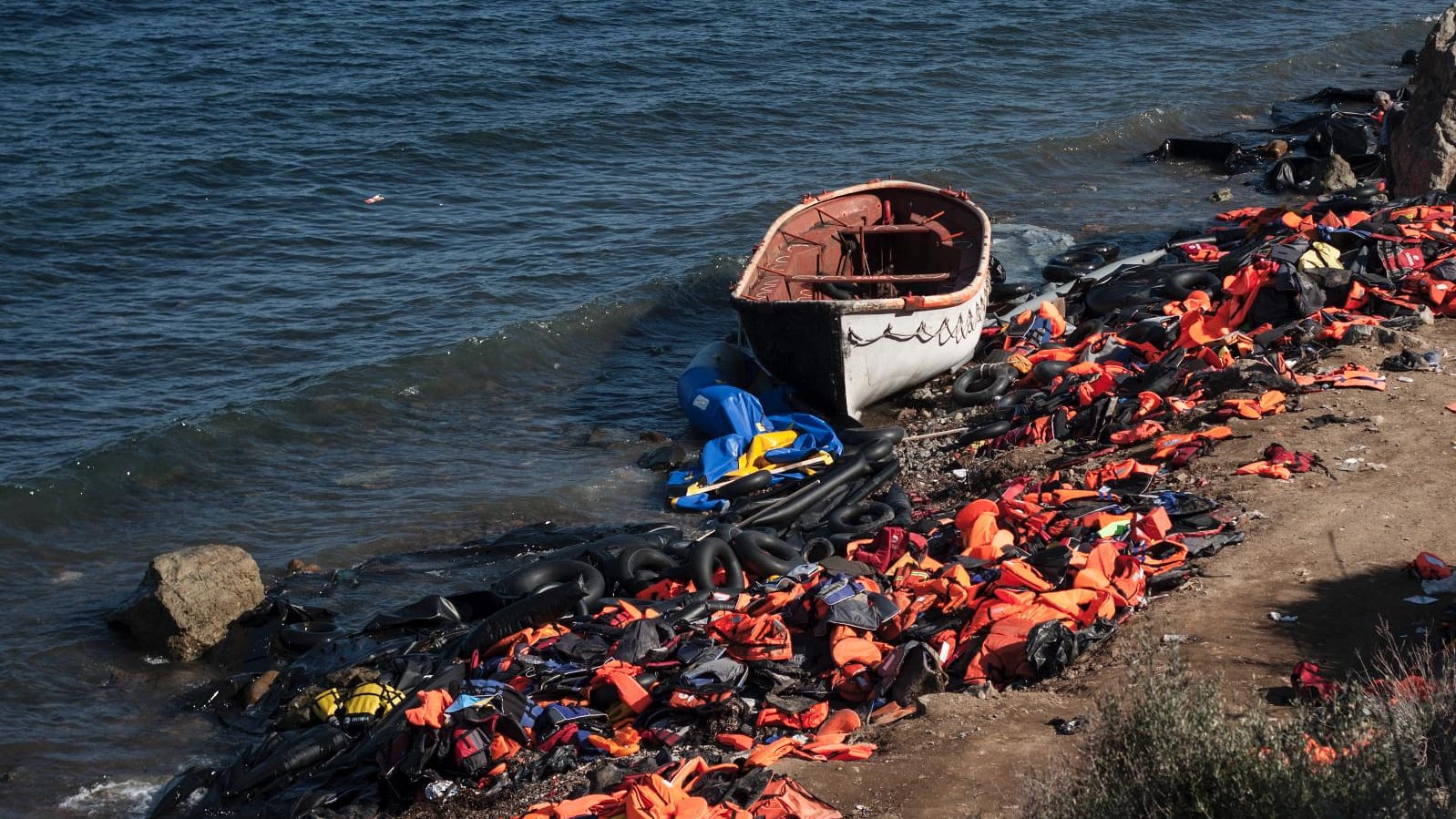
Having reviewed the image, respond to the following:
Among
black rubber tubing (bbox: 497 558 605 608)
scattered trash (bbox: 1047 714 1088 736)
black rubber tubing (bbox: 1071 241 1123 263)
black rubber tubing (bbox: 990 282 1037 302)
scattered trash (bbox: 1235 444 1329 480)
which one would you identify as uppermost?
scattered trash (bbox: 1235 444 1329 480)

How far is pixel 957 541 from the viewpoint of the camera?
359 inches

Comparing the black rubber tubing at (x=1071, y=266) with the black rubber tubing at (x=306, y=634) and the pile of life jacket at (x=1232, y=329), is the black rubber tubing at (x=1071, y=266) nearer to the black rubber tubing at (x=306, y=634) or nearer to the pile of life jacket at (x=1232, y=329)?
the pile of life jacket at (x=1232, y=329)

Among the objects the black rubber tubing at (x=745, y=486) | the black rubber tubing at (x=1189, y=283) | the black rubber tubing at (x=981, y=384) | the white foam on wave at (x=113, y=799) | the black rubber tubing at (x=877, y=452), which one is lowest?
the white foam on wave at (x=113, y=799)

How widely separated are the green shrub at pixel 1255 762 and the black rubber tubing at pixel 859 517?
5316mm

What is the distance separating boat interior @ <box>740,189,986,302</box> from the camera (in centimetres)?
1482

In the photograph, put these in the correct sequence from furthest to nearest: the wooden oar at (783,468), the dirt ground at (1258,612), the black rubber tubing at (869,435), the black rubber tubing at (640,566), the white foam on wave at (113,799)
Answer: the black rubber tubing at (869,435) < the wooden oar at (783,468) < the black rubber tubing at (640,566) < the white foam on wave at (113,799) < the dirt ground at (1258,612)

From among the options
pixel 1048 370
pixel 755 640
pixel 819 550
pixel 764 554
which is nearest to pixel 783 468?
pixel 819 550

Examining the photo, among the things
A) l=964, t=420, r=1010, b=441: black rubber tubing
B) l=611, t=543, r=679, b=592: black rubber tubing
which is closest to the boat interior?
l=964, t=420, r=1010, b=441: black rubber tubing

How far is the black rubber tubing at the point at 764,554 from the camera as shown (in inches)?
376

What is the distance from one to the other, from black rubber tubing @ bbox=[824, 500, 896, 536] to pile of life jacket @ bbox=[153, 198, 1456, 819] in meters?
0.05

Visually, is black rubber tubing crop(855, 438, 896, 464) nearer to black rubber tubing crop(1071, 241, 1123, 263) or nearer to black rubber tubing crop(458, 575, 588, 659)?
black rubber tubing crop(458, 575, 588, 659)

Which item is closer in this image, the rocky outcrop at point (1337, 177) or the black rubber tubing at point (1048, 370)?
the black rubber tubing at point (1048, 370)

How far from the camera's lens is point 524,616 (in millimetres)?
8992

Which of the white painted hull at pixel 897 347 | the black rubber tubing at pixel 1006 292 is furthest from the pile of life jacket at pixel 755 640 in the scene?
the black rubber tubing at pixel 1006 292
